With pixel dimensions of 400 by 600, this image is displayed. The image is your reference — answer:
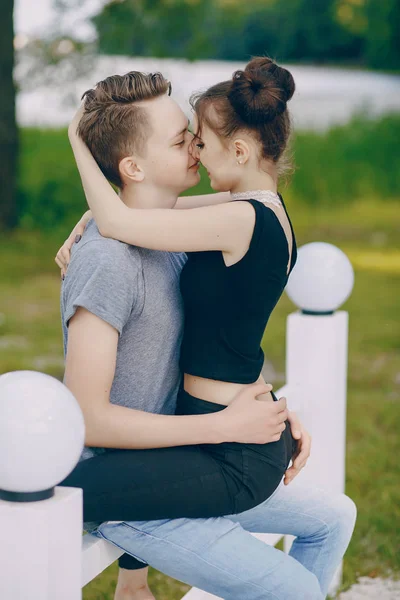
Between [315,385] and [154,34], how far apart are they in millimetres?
6630

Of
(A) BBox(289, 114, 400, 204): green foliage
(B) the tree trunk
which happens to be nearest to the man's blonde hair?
(B) the tree trunk

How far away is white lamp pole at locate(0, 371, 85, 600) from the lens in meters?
1.22

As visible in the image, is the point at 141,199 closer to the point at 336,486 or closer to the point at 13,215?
Answer: the point at 336,486

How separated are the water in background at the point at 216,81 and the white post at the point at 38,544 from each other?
21.9ft

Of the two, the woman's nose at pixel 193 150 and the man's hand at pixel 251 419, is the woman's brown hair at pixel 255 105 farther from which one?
the man's hand at pixel 251 419

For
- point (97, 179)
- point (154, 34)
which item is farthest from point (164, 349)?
point (154, 34)

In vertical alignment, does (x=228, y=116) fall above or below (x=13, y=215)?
above

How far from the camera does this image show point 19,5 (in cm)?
950

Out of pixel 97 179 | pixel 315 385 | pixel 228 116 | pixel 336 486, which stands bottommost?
pixel 336 486

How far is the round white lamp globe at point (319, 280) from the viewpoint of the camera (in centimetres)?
256

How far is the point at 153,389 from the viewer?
6.15ft

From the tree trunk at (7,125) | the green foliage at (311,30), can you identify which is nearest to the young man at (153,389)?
the tree trunk at (7,125)

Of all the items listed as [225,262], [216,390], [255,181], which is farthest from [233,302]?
[255,181]

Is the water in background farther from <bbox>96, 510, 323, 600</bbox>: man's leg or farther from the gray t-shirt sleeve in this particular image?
<bbox>96, 510, 323, 600</bbox>: man's leg
